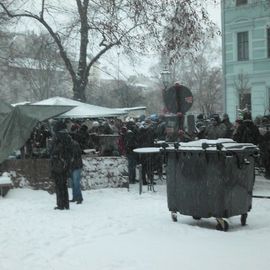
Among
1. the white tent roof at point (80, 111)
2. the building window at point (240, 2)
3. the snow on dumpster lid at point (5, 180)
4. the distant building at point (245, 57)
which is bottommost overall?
the snow on dumpster lid at point (5, 180)

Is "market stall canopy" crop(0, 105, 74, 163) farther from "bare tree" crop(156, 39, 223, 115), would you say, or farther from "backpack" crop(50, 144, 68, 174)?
"bare tree" crop(156, 39, 223, 115)

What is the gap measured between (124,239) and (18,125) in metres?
8.45

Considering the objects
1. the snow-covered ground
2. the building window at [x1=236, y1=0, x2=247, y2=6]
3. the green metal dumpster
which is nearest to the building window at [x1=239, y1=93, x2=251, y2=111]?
the building window at [x1=236, y1=0, x2=247, y2=6]

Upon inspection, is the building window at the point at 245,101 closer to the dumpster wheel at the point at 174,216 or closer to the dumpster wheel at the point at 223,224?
the dumpster wheel at the point at 174,216

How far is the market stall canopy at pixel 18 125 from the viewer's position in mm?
16125

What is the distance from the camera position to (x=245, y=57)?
37281 millimetres

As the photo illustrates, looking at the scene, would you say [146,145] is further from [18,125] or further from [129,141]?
[18,125]

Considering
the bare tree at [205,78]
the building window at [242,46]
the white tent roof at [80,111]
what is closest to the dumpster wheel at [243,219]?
the white tent roof at [80,111]

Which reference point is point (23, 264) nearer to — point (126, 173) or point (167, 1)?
point (126, 173)

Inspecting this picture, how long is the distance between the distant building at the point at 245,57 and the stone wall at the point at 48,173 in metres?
21.3

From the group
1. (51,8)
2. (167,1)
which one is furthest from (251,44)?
(167,1)

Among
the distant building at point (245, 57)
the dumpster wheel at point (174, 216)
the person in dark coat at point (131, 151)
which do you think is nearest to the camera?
the dumpster wheel at point (174, 216)

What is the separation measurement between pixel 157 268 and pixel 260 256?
1363 millimetres

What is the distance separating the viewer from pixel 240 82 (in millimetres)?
36250
